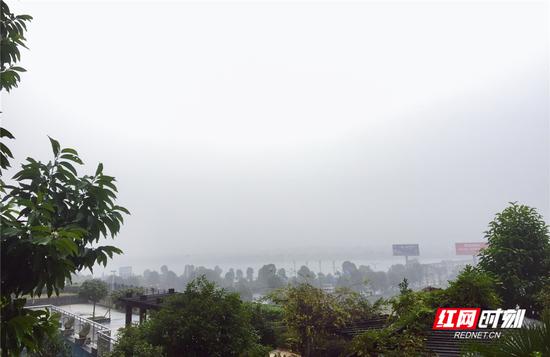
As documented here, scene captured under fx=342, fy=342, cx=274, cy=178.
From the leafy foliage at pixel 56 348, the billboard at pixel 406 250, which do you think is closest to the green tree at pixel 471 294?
the leafy foliage at pixel 56 348

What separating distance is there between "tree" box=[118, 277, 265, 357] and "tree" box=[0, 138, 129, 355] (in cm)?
669

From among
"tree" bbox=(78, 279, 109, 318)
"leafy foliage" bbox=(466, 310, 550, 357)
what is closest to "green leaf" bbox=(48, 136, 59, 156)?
"leafy foliage" bbox=(466, 310, 550, 357)

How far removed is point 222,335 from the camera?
9727 mm

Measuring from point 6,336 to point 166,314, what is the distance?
7942 mm

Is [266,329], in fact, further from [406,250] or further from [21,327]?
[406,250]

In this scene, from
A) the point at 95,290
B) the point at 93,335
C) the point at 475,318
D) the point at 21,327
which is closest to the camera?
the point at 21,327

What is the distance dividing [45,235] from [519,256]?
1759 cm

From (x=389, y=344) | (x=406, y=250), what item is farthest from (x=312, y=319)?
(x=406, y=250)

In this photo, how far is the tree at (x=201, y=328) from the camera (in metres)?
9.55

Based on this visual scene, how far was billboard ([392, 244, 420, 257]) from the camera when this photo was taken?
149m

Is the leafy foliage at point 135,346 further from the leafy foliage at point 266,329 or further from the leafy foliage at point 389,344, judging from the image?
the leafy foliage at point 266,329

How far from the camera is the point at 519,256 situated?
48.7 feet

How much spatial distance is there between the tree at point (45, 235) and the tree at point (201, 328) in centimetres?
669

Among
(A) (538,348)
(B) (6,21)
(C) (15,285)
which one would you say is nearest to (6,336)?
(C) (15,285)
